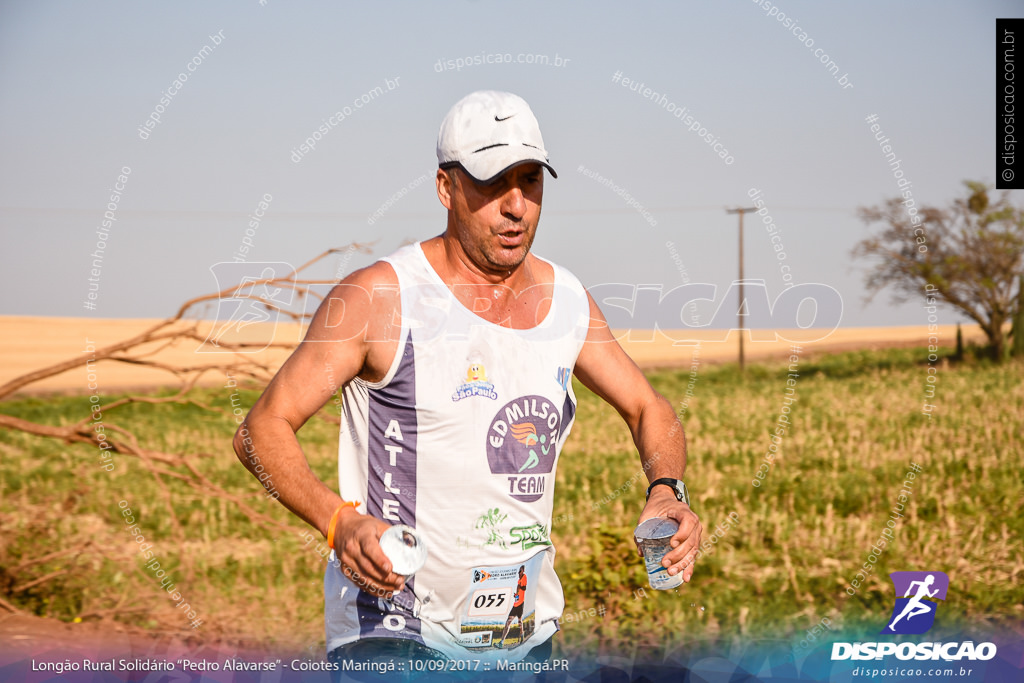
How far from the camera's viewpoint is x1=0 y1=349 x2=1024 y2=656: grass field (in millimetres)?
7223

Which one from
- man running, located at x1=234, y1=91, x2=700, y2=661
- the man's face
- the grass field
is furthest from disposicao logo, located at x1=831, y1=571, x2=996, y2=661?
the man's face

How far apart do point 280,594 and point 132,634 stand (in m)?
1.17

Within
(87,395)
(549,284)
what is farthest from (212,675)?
(87,395)

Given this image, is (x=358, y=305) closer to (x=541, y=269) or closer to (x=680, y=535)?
(x=541, y=269)

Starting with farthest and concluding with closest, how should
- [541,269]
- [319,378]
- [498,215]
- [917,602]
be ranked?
[917,602]
[541,269]
[498,215]
[319,378]

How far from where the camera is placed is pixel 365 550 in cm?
279

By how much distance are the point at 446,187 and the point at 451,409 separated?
841 mm

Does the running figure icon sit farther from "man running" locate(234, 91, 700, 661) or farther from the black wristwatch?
"man running" locate(234, 91, 700, 661)

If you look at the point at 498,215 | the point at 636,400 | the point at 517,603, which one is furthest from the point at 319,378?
the point at 636,400

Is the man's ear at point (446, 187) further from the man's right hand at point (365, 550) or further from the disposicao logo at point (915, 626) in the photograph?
the disposicao logo at point (915, 626)

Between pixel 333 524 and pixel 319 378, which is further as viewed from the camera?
pixel 319 378

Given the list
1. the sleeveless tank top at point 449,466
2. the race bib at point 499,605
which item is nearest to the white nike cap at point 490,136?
the sleeveless tank top at point 449,466

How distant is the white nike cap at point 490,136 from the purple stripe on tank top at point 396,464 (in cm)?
68

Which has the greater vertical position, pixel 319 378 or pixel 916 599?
pixel 319 378
